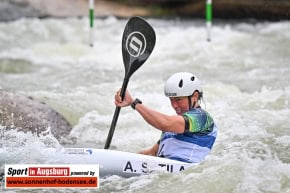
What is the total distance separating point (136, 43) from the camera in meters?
5.49

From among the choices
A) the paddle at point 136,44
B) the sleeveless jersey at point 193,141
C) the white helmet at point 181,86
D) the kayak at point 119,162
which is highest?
the paddle at point 136,44

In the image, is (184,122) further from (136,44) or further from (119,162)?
(136,44)

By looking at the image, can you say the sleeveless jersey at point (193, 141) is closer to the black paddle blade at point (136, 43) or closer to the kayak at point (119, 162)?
the kayak at point (119, 162)

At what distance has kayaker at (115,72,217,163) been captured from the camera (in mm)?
4883

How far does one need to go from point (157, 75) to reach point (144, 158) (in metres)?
4.66

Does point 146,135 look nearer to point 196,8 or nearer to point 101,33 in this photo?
point 101,33

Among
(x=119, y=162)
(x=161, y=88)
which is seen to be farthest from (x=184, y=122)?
(x=161, y=88)

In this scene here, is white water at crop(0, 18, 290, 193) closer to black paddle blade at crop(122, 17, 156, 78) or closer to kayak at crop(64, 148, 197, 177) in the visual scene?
kayak at crop(64, 148, 197, 177)

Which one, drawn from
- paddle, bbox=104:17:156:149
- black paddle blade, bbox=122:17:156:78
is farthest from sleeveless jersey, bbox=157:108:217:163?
black paddle blade, bbox=122:17:156:78

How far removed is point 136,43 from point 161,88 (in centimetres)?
329

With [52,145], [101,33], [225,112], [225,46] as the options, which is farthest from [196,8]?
[52,145]

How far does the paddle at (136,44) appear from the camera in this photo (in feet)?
17.7

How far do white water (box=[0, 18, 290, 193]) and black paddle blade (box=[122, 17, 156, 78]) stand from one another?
Answer: 95 centimetres

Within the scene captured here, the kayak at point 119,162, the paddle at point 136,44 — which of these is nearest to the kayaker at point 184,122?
the kayak at point 119,162
